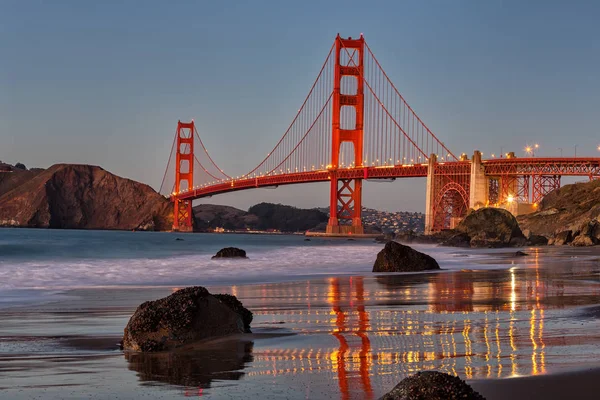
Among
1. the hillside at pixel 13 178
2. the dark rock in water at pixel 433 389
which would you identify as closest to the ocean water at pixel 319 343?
the dark rock in water at pixel 433 389

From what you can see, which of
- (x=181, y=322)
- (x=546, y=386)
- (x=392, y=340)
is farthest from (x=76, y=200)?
(x=546, y=386)

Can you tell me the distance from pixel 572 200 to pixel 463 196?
1052cm

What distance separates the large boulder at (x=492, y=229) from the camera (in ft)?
129

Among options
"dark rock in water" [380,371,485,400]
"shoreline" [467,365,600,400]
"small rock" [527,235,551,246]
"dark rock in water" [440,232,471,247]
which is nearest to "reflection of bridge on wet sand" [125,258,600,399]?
"shoreline" [467,365,600,400]

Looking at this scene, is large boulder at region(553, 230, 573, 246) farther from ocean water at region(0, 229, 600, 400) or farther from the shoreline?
the shoreline

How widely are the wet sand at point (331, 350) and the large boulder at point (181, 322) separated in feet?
0.61

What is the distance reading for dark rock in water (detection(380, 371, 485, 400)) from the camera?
132 inches

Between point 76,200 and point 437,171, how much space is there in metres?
82.3

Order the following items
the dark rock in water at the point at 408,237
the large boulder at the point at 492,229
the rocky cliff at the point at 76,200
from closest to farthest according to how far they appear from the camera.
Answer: the large boulder at the point at 492,229 < the dark rock in water at the point at 408,237 < the rocky cliff at the point at 76,200

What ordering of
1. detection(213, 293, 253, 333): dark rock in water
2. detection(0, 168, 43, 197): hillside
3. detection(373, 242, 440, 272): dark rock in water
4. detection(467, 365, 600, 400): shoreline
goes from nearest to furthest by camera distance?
1. detection(467, 365, 600, 400): shoreline
2. detection(213, 293, 253, 333): dark rock in water
3. detection(373, 242, 440, 272): dark rock in water
4. detection(0, 168, 43, 197): hillside

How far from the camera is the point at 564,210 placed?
48219 millimetres

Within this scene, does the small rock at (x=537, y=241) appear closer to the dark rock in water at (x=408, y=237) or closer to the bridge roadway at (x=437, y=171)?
the dark rock in water at (x=408, y=237)

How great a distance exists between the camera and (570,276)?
13477 millimetres

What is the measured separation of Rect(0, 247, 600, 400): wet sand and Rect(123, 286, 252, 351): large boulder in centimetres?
19
